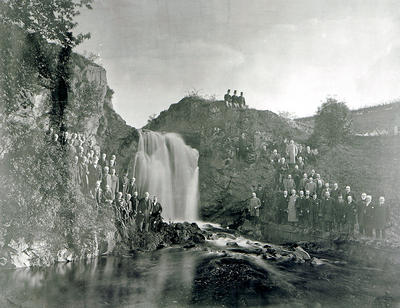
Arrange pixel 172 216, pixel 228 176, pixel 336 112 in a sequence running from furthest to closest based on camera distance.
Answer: pixel 336 112 < pixel 228 176 < pixel 172 216

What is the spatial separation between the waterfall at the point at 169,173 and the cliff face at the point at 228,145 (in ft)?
2.27

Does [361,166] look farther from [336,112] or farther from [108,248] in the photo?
[108,248]

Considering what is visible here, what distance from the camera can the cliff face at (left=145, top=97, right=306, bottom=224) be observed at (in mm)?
19297

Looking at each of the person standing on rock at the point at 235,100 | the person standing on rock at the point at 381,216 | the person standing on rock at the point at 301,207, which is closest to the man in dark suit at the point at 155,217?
the person standing on rock at the point at 301,207

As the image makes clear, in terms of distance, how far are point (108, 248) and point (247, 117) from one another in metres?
13.2

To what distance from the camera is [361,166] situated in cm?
1920

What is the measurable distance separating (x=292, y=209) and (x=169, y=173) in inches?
268

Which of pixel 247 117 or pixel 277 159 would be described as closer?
pixel 277 159

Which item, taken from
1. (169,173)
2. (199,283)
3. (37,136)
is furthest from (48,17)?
(199,283)

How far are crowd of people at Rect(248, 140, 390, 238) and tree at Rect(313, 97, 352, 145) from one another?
115 inches

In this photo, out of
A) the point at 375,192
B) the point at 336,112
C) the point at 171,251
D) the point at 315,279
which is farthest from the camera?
the point at 336,112

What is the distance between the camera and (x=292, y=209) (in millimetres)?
15844

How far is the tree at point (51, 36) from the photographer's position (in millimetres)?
12273

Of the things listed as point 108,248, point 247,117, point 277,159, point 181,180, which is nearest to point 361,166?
point 277,159
